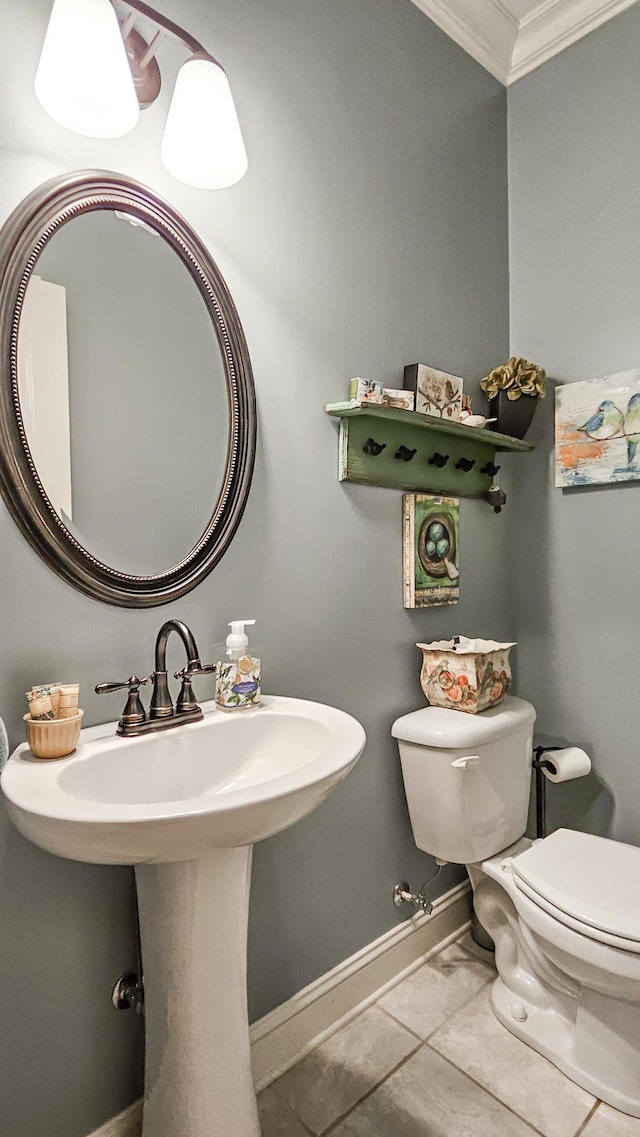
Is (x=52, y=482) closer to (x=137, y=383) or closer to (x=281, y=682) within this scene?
(x=137, y=383)

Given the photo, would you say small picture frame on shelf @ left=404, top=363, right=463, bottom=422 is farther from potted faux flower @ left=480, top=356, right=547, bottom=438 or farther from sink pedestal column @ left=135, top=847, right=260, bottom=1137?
sink pedestal column @ left=135, top=847, right=260, bottom=1137

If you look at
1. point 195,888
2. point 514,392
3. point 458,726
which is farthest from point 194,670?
point 514,392

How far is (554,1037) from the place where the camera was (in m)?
1.47

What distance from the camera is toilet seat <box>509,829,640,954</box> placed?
126 cm

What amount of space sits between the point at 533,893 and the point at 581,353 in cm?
149

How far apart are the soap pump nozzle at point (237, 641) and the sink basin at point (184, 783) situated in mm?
113

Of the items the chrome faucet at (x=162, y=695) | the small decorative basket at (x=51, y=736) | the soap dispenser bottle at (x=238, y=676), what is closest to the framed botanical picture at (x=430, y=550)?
the soap dispenser bottle at (x=238, y=676)

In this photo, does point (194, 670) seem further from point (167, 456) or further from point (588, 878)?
point (588, 878)

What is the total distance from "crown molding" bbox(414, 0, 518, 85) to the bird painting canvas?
3.45 feet

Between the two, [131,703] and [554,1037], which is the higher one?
[131,703]

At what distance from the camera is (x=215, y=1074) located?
105cm

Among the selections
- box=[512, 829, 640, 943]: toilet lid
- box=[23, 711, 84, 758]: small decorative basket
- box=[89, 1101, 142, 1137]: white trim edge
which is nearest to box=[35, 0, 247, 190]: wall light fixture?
box=[23, 711, 84, 758]: small decorative basket

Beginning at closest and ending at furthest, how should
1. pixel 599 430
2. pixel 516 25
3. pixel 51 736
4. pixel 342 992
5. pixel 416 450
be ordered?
pixel 51 736
pixel 342 992
pixel 416 450
pixel 599 430
pixel 516 25

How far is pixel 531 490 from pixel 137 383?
1.34 metres
